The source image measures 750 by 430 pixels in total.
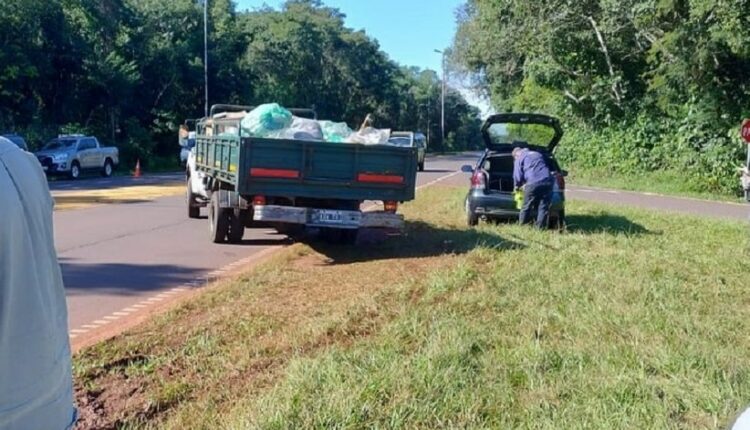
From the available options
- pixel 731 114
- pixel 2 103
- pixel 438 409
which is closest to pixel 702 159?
pixel 731 114

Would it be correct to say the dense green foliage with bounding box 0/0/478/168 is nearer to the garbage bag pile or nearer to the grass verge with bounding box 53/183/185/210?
the grass verge with bounding box 53/183/185/210

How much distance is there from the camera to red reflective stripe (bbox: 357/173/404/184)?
405 inches

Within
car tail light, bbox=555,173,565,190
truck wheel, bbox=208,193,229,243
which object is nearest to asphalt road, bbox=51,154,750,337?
truck wheel, bbox=208,193,229,243

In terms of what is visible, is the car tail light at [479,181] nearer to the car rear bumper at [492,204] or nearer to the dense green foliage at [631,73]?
the car rear bumper at [492,204]

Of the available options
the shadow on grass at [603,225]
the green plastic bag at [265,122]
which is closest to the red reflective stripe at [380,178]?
the green plastic bag at [265,122]

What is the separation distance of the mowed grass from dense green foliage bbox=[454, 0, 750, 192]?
52.7 ft

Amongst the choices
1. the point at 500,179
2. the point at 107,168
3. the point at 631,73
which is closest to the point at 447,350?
the point at 500,179

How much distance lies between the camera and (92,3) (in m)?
38.3

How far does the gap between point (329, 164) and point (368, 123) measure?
215 cm

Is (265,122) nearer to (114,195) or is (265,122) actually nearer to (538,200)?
(538,200)

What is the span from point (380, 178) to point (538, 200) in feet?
11.5

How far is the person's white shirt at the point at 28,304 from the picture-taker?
1580 millimetres

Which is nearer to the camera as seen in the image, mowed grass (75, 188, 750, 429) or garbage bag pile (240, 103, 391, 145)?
mowed grass (75, 188, 750, 429)

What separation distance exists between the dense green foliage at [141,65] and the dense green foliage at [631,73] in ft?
50.7
